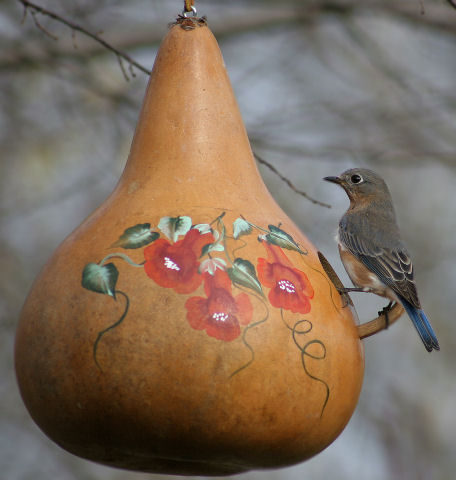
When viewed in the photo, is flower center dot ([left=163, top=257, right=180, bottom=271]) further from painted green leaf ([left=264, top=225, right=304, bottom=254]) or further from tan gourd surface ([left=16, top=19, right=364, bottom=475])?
painted green leaf ([left=264, top=225, right=304, bottom=254])

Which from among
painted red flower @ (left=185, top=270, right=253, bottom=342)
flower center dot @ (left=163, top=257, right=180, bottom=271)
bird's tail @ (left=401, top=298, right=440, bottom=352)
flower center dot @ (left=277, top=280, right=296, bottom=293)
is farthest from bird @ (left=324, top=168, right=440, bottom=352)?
flower center dot @ (left=163, top=257, right=180, bottom=271)

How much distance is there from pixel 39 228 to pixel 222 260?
6.03 meters

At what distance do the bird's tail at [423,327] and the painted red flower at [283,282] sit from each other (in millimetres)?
→ 787

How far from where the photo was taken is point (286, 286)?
348 cm

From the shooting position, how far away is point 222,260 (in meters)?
3.41

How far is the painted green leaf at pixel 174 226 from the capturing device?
11.4ft

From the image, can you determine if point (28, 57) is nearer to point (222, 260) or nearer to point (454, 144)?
point (222, 260)

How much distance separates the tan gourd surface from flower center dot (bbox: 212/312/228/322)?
0.07ft

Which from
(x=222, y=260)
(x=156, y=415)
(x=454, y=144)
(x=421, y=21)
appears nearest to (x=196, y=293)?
(x=222, y=260)

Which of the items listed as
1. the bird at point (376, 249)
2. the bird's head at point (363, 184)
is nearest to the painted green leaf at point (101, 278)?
the bird at point (376, 249)

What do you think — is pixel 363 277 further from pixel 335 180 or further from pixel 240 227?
pixel 240 227

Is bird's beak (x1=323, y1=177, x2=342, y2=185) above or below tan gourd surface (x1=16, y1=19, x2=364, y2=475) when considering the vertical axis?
below

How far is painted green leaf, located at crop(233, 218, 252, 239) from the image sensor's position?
3.55 metres

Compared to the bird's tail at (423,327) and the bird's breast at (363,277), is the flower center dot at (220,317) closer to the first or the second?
the bird's tail at (423,327)
